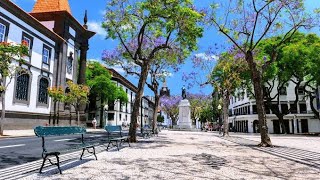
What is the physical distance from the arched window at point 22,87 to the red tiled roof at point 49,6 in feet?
41.0

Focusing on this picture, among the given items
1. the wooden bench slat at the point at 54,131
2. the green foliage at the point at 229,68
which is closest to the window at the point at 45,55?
the green foliage at the point at 229,68

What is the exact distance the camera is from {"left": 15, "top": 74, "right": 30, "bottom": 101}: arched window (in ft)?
98.1

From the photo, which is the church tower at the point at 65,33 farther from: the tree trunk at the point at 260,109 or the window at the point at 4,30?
the tree trunk at the point at 260,109

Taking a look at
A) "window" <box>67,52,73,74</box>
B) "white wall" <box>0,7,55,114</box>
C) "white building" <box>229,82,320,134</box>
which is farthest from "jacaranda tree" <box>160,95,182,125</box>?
"white wall" <box>0,7,55,114</box>

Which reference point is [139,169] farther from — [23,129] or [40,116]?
[40,116]

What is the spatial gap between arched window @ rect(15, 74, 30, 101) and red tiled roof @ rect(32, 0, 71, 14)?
12.5 m

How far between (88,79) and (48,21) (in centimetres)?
1522

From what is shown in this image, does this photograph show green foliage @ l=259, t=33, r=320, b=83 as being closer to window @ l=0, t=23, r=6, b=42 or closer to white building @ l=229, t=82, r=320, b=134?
white building @ l=229, t=82, r=320, b=134

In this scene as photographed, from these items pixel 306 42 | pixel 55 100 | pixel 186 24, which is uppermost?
pixel 306 42

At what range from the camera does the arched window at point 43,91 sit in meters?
34.3

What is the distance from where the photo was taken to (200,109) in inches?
2992

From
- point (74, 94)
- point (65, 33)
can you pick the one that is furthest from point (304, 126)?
point (65, 33)

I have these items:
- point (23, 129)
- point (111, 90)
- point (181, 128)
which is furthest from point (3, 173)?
point (111, 90)

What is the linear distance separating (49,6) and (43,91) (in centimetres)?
1288
